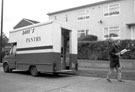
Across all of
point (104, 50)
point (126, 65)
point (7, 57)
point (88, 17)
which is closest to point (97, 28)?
point (88, 17)

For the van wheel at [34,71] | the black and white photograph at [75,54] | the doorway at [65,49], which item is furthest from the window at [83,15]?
the van wheel at [34,71]

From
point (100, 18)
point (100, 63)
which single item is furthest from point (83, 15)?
point (100, 63)

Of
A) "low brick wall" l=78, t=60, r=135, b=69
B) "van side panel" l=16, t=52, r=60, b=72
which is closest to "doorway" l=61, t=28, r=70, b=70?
"van side panel" l=16, t=52, r=60, b=72

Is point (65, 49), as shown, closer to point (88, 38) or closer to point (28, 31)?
point (28, 31)

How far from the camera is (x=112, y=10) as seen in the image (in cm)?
2267

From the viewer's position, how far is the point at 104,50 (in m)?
16.9

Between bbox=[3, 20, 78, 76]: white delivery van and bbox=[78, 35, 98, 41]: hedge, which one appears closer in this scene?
bbox=[3, 20, 78, 76]: white delivery van

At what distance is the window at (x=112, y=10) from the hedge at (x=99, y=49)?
6.82 meters

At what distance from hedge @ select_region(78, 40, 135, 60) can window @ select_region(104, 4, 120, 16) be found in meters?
6.82

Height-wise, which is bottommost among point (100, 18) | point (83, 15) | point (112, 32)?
point (112, 32)

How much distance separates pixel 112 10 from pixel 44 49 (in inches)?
558

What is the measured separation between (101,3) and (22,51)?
14125 mm

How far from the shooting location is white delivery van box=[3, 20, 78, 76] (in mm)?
10789

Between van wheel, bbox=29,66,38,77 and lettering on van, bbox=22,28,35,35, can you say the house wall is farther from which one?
van wheel, bbox=29,66,38,77
